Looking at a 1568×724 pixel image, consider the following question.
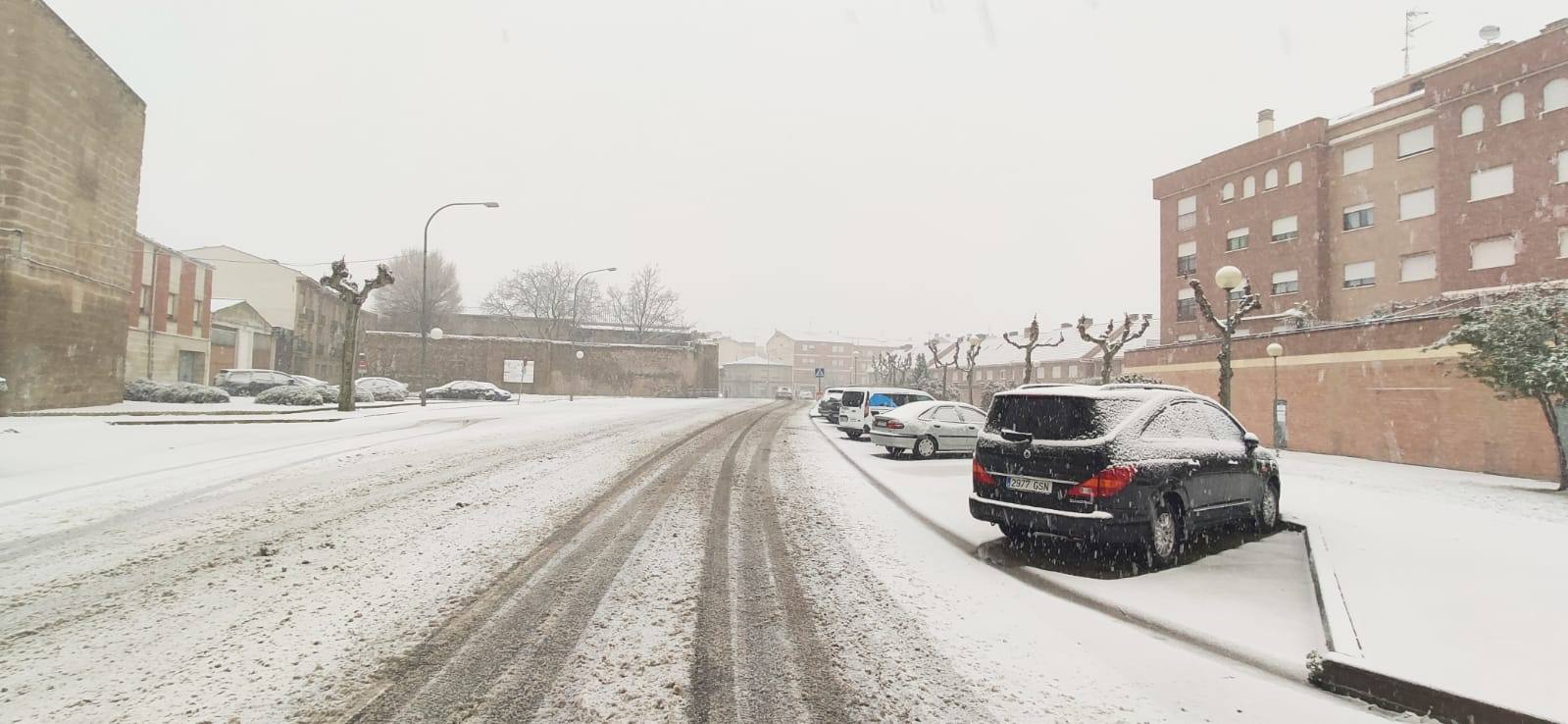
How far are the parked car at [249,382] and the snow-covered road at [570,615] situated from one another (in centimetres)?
2825

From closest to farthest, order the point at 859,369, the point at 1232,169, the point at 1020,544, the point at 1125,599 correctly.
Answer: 1. the point at 1125,599
2. the point at 1020,544
3. the point at 1232,169
4. the point at 859,369

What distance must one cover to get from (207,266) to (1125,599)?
46299 millimetres

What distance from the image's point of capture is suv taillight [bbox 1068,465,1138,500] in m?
5.51

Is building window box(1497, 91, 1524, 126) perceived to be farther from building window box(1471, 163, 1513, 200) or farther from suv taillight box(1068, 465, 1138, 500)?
suv taillight box(1068, 465, 1138, 500)

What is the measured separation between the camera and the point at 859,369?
422ft

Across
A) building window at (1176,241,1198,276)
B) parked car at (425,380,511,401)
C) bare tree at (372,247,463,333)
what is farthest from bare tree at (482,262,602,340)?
building window at (1176,241,1198,276)

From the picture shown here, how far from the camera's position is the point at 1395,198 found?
2812 cm

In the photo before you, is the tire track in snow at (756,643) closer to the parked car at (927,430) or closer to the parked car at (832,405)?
the parked car at (927,430)

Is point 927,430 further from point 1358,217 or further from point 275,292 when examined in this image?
point 275,292

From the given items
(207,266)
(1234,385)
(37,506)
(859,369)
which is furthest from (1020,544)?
(859,369)

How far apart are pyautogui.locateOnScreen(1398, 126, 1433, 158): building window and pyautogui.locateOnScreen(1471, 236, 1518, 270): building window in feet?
15.7

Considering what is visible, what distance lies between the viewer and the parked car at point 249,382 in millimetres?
32812

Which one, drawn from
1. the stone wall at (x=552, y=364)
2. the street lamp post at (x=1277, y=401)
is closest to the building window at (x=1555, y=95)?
the street lamp post at (x=1277, y=401)

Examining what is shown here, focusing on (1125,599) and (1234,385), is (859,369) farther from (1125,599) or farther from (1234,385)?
(1125,599)
